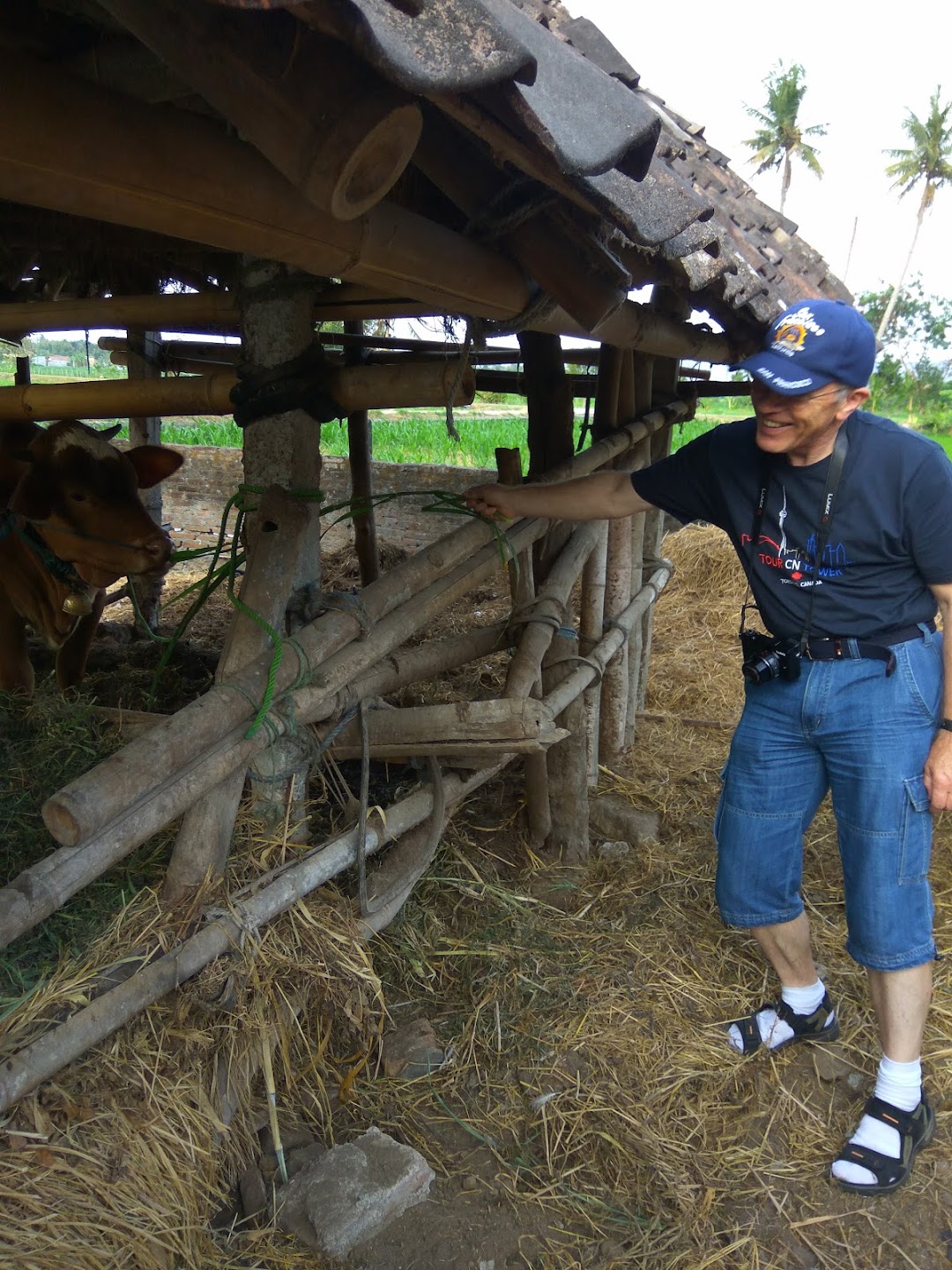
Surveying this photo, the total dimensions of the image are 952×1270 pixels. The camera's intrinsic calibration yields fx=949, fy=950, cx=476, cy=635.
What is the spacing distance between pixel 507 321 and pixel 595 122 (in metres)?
1.05

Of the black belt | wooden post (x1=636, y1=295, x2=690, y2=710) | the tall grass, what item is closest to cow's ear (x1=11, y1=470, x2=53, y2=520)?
wooden post (x1=636, y1=295, x2=690, y2=710)

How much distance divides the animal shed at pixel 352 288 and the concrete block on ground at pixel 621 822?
263mm

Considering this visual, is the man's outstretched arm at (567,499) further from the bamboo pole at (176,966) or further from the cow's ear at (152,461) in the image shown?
the cow's ear at (152,461)

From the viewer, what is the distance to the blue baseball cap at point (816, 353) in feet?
7.37

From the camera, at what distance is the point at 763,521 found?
8.41 feet

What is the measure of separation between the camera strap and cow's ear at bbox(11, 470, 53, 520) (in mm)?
2960

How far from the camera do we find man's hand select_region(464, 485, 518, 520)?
2980 mm

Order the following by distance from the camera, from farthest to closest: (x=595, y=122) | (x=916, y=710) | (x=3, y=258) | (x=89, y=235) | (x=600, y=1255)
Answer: (x=3, y=258) < (x=89, y=235) < (x=916, y=710) < (x=600, y=1255) < (x=595, y=122)

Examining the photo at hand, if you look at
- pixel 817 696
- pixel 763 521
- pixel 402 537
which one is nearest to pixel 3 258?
pixel 763 521

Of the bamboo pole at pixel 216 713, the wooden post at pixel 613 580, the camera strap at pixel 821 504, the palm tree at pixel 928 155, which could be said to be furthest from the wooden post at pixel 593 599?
the palm tree at pixel 928 155

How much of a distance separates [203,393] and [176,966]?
70.9 inches

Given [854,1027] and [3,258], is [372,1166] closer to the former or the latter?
[854,1027]

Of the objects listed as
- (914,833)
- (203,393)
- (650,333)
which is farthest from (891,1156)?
(203,393)

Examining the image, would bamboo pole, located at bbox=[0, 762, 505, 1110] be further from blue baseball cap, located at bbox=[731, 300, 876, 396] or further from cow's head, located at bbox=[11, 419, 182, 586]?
cow's head, located at bbox=[11, 419, 182, 586]
